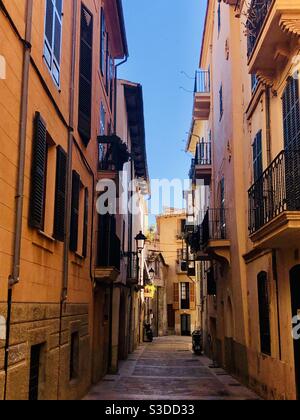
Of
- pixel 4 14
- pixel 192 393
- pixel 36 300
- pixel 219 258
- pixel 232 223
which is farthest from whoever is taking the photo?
pixel 219 258

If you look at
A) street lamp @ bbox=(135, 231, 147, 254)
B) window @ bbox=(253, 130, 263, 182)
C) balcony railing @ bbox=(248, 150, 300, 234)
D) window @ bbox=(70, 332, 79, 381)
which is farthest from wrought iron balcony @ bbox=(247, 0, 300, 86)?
street lamp @ bbox=(135, 231, 147, 254)

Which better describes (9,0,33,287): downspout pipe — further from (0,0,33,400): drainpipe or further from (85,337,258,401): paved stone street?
(85,337,258,401): paved stone street

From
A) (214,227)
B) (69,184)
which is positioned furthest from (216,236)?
(69,184)

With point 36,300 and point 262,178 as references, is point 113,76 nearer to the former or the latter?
point 262,178

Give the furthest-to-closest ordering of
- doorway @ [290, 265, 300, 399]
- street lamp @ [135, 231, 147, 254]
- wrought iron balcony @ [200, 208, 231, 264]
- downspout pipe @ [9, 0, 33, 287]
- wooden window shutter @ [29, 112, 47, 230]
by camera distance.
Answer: street lamp @ [135, 231, 147, 254]
wrought iron balcony @ [200, 208, 231, 264]
doorway @ [290, 265, 300, 399]
wooden window shutter @ [29, 112, 47, 230]
downspout pipe @ [9, 0, 33, 287]

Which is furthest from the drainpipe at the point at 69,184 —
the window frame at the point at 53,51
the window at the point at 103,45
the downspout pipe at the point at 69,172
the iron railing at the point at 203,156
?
the iron railing at the point at 203,156

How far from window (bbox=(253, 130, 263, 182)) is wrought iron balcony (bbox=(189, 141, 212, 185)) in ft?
30.5

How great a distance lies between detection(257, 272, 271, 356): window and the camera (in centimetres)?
1305

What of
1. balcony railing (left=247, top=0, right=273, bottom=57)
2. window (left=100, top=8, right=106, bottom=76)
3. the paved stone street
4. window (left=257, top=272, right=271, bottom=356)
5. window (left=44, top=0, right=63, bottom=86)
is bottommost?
the paved stone street

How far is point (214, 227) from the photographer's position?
21.0 meters

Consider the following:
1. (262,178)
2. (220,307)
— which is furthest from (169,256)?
(262,178)

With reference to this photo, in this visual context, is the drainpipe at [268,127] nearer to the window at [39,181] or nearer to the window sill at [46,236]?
the window at [39,181]
